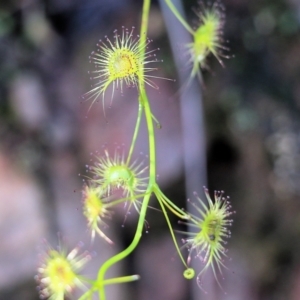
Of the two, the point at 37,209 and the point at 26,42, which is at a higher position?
the point at 26,42

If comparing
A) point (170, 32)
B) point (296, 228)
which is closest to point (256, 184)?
point (296, 228)

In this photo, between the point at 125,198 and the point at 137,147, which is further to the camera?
the point at 137,147

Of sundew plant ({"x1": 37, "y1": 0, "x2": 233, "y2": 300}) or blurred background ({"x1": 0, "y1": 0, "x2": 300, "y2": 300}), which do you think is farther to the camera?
blurred background ({"x1": 0, "y1": 0, "x2": 300, "y2": 300})

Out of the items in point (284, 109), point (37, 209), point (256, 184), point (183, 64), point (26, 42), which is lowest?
point (256, 184)

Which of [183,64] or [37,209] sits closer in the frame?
[183,64]

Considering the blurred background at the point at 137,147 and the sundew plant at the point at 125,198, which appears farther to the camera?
the blurred background at the point at 137,147

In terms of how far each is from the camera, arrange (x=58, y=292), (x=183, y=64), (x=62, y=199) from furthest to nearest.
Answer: (x=62, y=199)
(x=183, y=64)
(x=58, y=292)

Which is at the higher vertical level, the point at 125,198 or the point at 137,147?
the point at 137,147

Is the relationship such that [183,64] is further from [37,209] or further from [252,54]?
[37,209]
